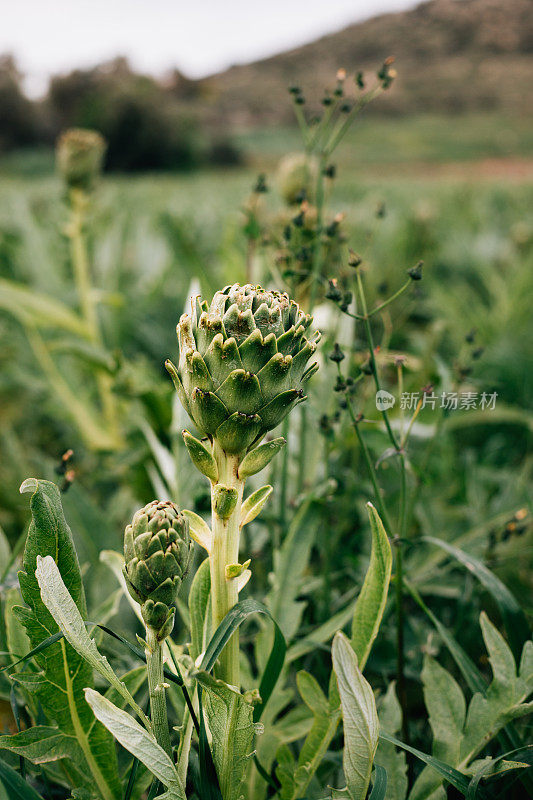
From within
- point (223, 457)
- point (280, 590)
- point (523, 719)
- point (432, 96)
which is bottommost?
point (523, 719)

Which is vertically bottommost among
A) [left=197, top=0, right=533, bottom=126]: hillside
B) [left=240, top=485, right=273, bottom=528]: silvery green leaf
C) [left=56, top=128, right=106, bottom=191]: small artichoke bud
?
[left=240, top=485, right=273, bottom=528]: silvery green leaf

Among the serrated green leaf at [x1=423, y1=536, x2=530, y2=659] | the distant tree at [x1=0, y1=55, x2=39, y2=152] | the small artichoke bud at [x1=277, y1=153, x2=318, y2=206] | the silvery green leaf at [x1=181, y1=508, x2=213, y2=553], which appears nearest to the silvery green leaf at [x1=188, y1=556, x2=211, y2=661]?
the silvery green leaf at [x1=181, y1=508, x2=213, y2=553]

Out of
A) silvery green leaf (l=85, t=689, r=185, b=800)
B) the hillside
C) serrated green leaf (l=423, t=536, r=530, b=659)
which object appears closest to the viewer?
silvery green leaf (l=85, t=689, r=185, b=800)

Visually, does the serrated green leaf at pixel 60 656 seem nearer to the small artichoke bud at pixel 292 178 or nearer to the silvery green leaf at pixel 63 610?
the silvery green leaf at pixel 63 610

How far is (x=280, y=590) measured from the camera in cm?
68

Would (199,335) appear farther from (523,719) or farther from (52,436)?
(52,436)

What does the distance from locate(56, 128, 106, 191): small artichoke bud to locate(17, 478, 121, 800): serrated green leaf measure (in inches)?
51.6

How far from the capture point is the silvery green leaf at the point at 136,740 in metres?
0.40

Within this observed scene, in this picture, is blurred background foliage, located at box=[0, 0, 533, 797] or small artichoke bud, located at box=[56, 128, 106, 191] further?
small artichoke bud, located at box=[56, 128, 106, 191]

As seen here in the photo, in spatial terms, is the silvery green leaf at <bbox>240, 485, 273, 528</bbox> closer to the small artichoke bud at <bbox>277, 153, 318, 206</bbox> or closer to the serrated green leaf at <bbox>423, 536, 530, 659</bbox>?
the serrated green leaf at <bbox>423, 536, 530, 659</bbox>

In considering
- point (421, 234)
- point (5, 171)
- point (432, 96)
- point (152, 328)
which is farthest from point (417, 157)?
point (152, 328)

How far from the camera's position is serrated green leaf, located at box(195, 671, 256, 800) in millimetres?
455

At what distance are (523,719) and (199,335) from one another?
0.61 m

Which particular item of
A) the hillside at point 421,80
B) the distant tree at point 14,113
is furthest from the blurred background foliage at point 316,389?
the distant tree at point 14,113
